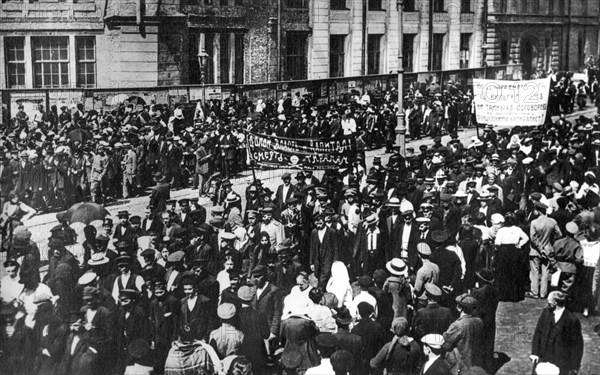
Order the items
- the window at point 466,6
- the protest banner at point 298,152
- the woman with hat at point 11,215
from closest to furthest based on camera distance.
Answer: the woman with hat at point 11,215 < the protest banner at point 298,152 < the window at point 466,6

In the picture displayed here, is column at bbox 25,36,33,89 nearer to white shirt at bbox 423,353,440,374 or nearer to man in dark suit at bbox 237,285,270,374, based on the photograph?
man in dark suit at bbox 237,285,270,374

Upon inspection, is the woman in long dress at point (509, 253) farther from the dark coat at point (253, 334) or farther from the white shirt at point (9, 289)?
the white shirt at point (9, 289)

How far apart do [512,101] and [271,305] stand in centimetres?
1186

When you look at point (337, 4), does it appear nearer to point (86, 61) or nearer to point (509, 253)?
point (86, 61)

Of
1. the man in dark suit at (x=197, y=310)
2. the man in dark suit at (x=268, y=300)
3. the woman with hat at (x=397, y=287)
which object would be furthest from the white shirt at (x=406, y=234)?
the man in dark suit at (x=197, y=310)

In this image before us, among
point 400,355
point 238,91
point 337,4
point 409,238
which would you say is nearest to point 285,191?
point 409,238

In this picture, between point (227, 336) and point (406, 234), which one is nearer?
point (227, 336)

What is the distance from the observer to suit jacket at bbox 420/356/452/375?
7.41 m

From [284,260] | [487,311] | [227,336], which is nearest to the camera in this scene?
[227,336]

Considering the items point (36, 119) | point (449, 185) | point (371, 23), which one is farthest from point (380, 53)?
point (36, 119)

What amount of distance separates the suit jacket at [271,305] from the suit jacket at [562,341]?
328cm

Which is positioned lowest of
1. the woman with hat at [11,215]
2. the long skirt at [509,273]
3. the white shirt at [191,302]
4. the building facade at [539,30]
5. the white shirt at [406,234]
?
the long skirt at [509,273]

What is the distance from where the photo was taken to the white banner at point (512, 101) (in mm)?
18859

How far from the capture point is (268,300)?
9672 mm
